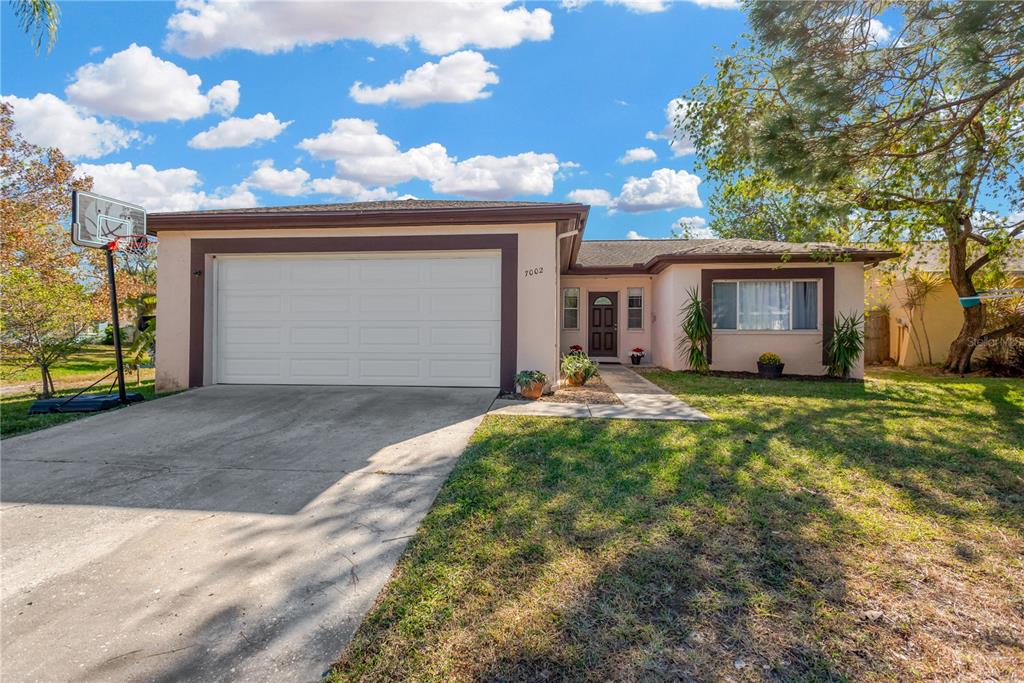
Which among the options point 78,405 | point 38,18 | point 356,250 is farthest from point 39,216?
point 356,250

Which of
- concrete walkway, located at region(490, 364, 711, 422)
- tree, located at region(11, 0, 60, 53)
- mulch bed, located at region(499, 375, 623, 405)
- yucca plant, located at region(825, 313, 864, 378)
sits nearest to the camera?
tree, located at region(11, 0, 60, 53)

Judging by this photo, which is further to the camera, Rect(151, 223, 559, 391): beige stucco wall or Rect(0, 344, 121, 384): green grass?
Rect(0, 344, 121, 384): green grass

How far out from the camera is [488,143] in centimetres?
1350

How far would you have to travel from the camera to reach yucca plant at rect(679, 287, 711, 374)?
11.1 meters

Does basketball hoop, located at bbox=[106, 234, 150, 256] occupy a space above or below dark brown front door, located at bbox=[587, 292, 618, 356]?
above

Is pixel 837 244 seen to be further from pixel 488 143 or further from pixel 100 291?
pixel 100 291

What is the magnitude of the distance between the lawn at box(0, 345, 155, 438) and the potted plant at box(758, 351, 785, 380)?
11866 mm

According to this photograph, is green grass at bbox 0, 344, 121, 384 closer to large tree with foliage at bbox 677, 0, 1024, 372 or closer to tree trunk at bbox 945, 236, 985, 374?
large tree with foliage at bbox 677, 0, 1024, 372

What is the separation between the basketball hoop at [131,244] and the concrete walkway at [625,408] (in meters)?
6.25

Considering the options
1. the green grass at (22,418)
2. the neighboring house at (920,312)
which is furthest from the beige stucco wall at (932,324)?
the green grass at (22,418)

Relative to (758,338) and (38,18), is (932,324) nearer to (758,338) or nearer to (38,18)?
(758,338)

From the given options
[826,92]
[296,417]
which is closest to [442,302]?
[296,417]

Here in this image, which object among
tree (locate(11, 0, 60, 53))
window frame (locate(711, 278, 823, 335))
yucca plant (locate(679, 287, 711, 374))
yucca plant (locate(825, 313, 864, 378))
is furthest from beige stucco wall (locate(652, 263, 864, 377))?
tree (locate(11, 0, 60, 53))

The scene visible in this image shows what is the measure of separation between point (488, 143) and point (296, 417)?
9915 mm
